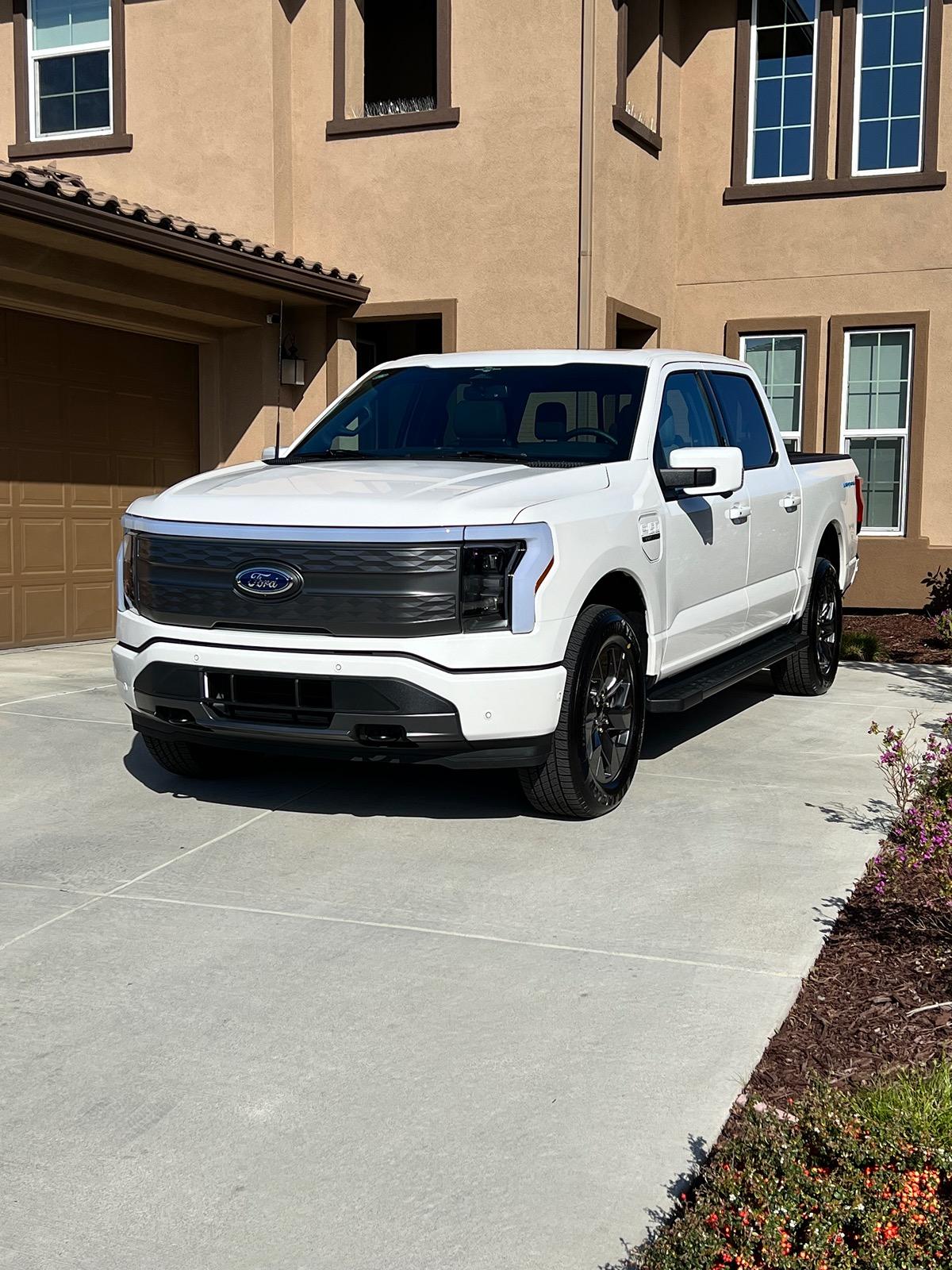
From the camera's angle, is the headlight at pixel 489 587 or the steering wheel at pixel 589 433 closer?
the headlight at pixel 489 587

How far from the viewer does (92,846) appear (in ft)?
18.4

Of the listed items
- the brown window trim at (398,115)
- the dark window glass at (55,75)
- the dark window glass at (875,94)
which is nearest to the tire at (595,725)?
the brown window trim at (398,115)

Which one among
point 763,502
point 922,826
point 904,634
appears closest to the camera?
point 922,826

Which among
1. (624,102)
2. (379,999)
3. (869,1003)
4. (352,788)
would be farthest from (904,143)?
(379,999)

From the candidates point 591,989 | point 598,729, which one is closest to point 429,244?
point 598,729

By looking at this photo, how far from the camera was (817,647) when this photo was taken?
916 centimetres

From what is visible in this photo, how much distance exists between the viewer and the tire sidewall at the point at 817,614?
897 centimetres

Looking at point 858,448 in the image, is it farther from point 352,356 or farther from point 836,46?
point 352,356

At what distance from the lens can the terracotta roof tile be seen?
9.15m

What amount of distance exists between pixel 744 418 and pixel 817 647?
1.80 metres

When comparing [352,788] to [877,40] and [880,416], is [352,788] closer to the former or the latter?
[880,416]

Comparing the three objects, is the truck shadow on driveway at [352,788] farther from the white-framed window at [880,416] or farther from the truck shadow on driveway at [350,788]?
the white-framed window at [880,416]

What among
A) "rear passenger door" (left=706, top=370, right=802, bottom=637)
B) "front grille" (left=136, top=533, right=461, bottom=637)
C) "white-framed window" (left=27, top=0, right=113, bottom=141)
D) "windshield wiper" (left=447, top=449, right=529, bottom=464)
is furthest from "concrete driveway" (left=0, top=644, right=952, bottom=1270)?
"white-framed window" (left=27, top=0, right=113, bottom=141)

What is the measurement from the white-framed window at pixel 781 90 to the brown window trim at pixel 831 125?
4.0 inches
